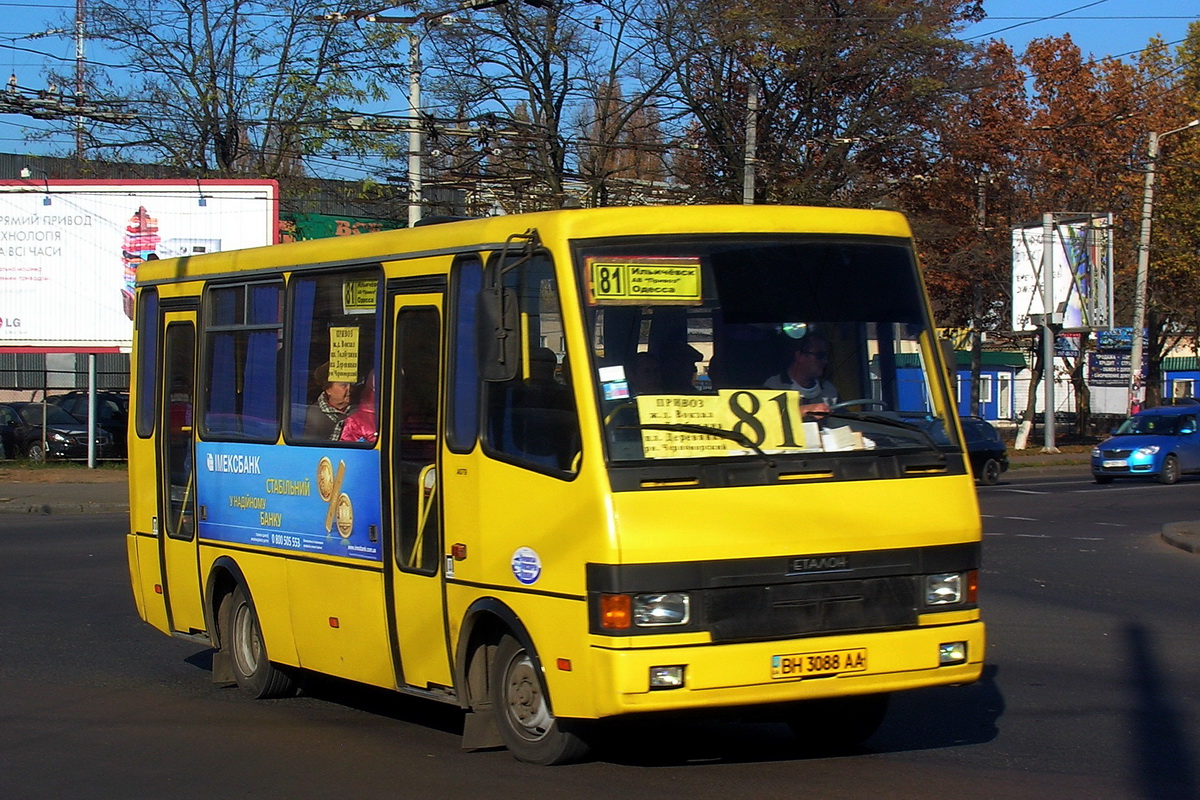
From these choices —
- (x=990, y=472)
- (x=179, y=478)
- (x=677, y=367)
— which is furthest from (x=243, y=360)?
(x=990, y=472)

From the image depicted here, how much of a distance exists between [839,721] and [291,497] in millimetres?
3366

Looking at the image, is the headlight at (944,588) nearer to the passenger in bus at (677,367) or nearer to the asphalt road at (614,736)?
the asphalt road at (614,736)

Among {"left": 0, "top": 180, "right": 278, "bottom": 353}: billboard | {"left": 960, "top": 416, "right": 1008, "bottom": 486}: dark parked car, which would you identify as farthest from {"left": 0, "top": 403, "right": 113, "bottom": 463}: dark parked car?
{"left": 960, "top": 416, "right": 1008, "bottom": 486}: dark parked car

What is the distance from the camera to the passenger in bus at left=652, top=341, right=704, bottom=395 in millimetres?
6496

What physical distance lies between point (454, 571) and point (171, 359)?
13.1ft

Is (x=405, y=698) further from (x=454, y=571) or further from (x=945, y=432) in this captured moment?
(x=945, y=432)

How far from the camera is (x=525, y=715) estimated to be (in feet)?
22.6

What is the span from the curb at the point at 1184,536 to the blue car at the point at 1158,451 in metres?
12.0

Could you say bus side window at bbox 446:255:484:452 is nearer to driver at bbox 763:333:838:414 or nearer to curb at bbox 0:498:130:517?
driver at bbox 763:333:838:414

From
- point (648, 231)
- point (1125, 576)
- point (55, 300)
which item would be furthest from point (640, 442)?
point (55, 300)

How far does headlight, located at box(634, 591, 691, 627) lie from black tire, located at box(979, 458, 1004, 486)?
89.3ft

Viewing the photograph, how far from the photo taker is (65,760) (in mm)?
7461

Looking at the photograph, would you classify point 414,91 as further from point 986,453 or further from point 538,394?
point 538,394

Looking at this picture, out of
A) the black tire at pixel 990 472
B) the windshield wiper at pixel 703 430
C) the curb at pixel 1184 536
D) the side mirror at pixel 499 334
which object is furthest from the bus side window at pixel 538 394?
the black tire at pixel 990 472
